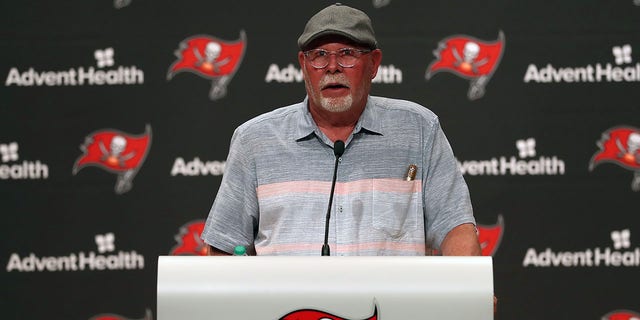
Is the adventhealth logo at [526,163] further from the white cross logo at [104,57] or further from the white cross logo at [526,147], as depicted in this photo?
the white cross logo at [104,57]

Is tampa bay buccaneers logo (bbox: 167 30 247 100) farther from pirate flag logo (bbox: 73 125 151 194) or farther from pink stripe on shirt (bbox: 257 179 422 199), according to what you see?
pink stripe on shirt (bbox: 257 179 422 199)

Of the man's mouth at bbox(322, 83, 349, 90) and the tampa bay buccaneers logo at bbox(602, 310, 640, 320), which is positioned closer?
the man's mouth at bbox(322, 83, 349, 90)

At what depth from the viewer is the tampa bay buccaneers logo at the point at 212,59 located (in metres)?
3.95

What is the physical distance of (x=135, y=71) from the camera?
396 centimetres

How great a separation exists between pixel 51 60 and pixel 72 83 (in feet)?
0.43

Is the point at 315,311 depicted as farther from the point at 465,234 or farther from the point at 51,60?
the point at 51,60

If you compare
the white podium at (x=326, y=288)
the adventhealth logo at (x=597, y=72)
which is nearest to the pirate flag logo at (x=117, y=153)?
the adventhealth logo at (x=597, y=72)

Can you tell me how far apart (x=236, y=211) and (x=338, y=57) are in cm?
49

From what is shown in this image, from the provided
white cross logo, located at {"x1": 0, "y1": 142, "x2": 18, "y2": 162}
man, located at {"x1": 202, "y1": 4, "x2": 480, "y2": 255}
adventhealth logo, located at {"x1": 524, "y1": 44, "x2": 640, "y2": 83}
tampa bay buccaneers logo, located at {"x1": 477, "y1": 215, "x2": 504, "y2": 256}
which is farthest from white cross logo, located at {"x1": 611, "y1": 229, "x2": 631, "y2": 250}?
white cross logo, located at {"x1": 0, "y1": 142, "x2": 18, "y2": 162}

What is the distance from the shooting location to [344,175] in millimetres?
2426

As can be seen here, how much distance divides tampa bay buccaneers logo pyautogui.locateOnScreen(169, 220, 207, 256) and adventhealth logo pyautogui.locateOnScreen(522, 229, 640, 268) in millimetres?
1390

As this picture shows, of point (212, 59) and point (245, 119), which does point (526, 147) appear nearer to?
point (245, 119)

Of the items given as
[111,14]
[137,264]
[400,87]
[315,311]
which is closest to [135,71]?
[111,14]

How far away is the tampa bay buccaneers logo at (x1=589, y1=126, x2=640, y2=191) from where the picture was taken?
12.7 ft
